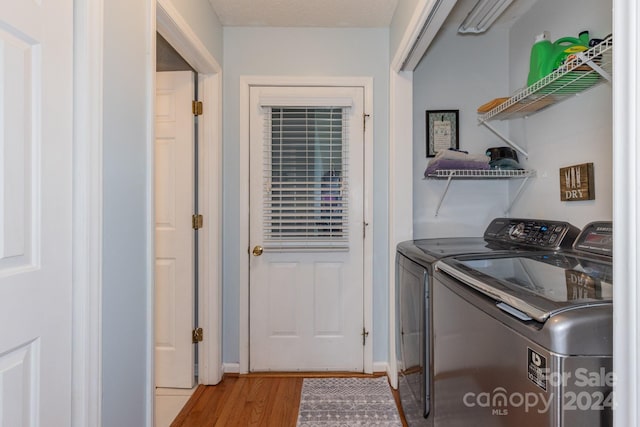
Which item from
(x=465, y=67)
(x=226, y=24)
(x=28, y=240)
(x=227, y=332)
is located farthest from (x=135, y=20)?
(x=465, y=67)

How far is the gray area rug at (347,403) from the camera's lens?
74.4 inches

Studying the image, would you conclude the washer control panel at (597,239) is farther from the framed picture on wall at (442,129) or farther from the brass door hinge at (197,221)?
the brass door hinge at (197,221)

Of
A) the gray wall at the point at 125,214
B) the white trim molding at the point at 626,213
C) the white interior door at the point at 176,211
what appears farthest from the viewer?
the white interior door at the point at 176,211

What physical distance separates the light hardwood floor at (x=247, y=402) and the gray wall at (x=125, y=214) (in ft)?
1.99

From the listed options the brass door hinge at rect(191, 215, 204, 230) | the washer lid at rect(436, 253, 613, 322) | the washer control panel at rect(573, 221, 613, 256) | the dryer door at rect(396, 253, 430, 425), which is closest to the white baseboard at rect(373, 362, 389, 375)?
the dryer door at rect(396, 253, 430, 425)

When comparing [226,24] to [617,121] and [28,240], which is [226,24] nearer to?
[28,240]

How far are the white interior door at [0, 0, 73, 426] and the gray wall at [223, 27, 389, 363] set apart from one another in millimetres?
1378

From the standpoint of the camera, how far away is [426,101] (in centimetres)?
243

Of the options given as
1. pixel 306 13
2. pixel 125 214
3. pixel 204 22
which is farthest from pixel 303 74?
pixel 125 214

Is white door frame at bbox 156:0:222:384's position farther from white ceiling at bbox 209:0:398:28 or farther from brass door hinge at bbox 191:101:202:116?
white ceiling at bbox 209:0:398:28

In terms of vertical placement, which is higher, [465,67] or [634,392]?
[465,67]

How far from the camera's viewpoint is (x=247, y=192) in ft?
7.86

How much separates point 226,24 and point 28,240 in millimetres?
2010

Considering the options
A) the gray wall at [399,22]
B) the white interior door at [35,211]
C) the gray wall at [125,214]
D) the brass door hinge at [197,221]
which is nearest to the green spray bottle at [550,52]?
the gray wall at [399,22]
